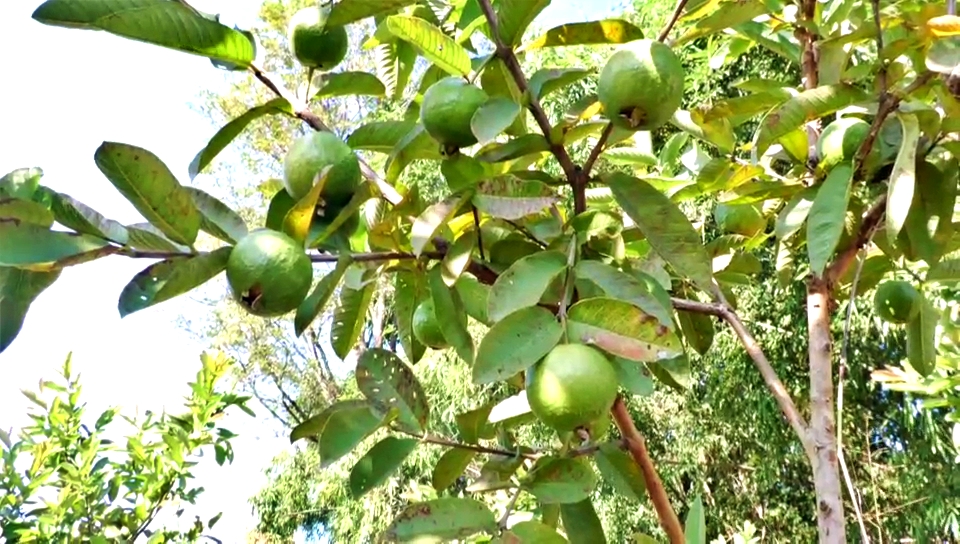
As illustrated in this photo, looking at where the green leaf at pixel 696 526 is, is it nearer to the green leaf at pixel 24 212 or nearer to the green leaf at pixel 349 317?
the green leaf at pixel 349 317

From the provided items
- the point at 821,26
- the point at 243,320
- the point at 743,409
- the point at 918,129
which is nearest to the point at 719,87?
the point at 743,409

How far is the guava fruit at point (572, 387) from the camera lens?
20.5 inches

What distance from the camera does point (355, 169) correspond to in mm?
626

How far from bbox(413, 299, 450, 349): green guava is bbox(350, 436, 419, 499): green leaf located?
0.09 m

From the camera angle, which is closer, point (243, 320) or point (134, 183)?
point (134, 183)

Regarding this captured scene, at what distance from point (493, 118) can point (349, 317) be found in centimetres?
24

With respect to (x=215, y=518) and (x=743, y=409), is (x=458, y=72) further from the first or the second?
(x=743, y=409)

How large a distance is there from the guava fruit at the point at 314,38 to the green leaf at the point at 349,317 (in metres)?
0.20

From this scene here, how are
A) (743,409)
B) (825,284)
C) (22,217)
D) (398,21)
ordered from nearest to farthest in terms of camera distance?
1. (22,217)
2. (398,21)
3. (825,284)
4. (743,409)

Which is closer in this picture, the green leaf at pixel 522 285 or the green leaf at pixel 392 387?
the green leaf at pixel 522 285

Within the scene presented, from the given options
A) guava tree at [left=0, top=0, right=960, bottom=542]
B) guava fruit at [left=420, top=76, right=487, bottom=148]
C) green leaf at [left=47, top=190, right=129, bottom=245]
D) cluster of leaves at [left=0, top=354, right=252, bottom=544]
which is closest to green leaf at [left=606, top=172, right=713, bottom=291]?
guava tree at [left=0, top=0, right=960, bottom=542]

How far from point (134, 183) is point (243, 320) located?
7.87 m

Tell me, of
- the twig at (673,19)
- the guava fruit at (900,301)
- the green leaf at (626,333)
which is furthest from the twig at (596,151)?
the guava fruit at (900,301)

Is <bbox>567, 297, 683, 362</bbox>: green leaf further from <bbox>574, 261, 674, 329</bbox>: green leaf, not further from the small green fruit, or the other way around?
the small green fruit
